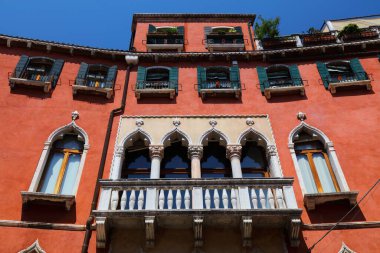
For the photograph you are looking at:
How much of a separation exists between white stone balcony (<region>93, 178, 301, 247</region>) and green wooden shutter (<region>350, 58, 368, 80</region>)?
19.2 ft

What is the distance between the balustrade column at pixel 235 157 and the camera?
36.1ft

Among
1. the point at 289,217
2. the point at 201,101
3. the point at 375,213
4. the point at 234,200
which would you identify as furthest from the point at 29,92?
the point at 375,213

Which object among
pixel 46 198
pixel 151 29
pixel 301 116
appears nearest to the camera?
pixel 46 198

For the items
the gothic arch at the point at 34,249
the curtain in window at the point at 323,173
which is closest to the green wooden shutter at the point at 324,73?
the curtain in window at the point at 323,173

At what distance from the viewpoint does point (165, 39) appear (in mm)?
17047

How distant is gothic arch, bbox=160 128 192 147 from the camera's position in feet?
38.5

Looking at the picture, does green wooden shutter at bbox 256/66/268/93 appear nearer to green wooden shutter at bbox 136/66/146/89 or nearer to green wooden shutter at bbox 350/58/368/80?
green wooden shutter at bbox 350/58/368/80

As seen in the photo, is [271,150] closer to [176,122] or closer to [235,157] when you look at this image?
[235,157]

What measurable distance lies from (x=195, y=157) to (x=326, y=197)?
3578 millimetres

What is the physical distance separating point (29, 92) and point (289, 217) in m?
9.01

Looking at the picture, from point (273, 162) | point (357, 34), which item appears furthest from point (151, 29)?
point (273, 162)

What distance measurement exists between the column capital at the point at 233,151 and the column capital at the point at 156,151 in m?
1.88

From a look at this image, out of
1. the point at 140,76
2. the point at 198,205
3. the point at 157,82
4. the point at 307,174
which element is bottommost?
the point at 198,205

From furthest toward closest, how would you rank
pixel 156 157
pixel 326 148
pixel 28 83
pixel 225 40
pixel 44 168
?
pixel 225 40 → pixel 28 83 → pixel 326 148 → pixel 156 157 → pixel 44 168
